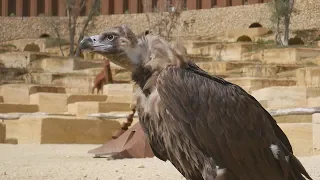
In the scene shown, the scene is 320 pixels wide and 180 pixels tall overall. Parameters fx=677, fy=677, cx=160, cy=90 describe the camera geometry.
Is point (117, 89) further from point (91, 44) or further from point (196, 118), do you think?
point (196, 118)

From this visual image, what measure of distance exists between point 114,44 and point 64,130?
10057 mm

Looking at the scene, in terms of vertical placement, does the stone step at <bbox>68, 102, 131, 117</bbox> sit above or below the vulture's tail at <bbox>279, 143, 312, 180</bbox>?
below

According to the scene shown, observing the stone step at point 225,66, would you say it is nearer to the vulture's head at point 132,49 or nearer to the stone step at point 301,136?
the stone step at point 301,136

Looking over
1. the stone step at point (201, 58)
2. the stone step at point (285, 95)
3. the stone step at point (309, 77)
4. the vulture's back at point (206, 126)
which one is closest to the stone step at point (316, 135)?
the stone step at point (285, 95)

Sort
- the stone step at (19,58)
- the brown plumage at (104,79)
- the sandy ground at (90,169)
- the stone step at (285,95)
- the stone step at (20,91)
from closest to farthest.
Result: the sandy ground at (90,169) < the stone step at (285,95) < the brown plumage at (104,79) < the stone step at (20,91) < the stone step at (19,58)

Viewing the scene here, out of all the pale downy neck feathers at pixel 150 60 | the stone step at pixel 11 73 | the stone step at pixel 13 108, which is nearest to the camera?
the pale downy neck feathers at pixel 150 60

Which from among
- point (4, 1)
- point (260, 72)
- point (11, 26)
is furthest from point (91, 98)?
point (4, 1)

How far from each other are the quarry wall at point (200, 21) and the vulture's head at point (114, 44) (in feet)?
127

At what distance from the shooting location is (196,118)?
3.02 meters

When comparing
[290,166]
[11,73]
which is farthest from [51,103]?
[290,166]

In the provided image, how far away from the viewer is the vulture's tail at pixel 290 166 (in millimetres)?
3119

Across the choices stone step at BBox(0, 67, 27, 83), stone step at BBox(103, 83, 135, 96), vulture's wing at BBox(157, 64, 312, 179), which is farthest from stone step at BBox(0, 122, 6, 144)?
stone step at BBox(0, 67, 27, 83)

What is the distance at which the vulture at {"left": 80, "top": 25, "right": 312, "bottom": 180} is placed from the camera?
300 cm

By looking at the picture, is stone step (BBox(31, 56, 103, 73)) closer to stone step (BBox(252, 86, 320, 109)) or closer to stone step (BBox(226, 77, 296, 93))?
stone step (BBox(226, 77, 296, 93))
